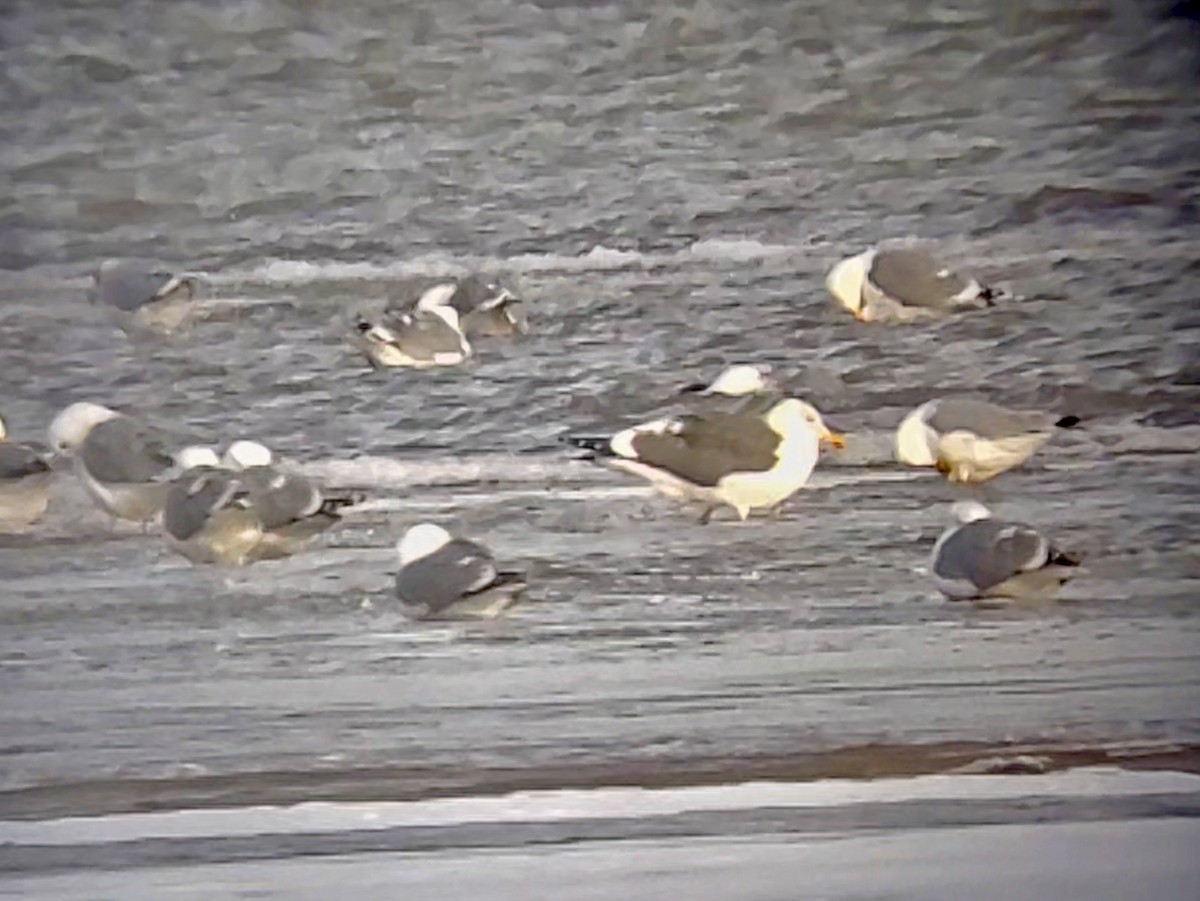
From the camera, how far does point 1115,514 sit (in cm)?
125

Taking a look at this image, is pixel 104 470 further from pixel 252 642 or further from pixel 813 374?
pixel 813 374

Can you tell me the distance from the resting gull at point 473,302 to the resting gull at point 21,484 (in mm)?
325

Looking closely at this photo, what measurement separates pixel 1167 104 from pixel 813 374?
0.38 metres

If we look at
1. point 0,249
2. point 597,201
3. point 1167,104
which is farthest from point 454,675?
point 1167,104

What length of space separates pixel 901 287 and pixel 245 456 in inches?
22.8

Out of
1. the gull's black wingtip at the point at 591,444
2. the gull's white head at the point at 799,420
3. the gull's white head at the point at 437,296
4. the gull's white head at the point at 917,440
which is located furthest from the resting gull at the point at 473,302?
the gull's white head at the point at 917,440

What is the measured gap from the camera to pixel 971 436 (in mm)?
1230

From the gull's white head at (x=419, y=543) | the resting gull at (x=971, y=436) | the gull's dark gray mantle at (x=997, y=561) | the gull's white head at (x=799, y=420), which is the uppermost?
the gull's white head at (x=799, y=420)

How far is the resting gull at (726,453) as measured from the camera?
1.23 m

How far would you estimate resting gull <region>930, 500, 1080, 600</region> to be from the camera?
1231 millimetres

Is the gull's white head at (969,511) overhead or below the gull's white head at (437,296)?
below

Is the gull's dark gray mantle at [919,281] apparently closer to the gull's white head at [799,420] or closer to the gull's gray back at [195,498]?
the gull's white head at [799,420]

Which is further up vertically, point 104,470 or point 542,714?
point 104,470

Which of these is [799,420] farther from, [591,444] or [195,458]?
[195,458]
